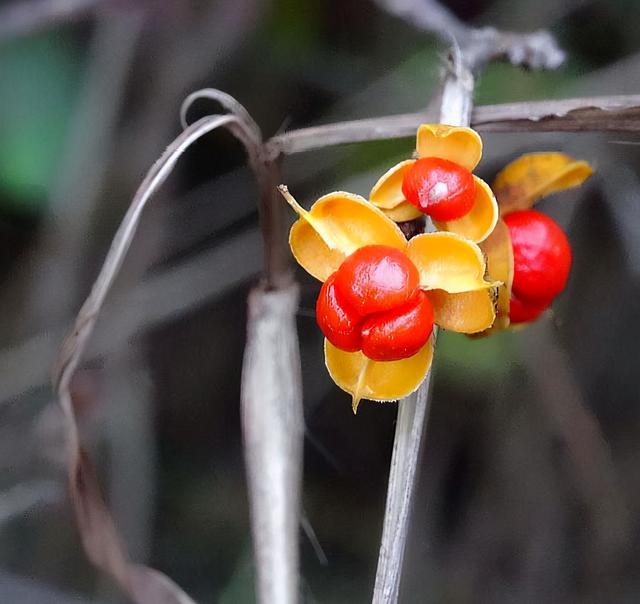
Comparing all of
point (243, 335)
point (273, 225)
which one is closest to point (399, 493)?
point (273, 225)

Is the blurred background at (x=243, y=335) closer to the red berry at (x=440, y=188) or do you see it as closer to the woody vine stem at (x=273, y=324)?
the woody vine stem at (x=273, y=324)

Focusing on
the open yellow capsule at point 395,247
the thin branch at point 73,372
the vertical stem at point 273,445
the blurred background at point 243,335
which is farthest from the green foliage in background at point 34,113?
the open yellow capsule at point 395,247

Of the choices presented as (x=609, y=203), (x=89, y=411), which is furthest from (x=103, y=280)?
(x=609, y=203)

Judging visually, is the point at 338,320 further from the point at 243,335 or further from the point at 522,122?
the point at 243,335

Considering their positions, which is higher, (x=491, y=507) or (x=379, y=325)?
(x=491, y=507)

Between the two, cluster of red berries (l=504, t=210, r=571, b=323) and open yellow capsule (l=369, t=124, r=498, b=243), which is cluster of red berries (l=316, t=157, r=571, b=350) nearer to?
open yellow capsule (l=369, t=124, r=498, b=243)

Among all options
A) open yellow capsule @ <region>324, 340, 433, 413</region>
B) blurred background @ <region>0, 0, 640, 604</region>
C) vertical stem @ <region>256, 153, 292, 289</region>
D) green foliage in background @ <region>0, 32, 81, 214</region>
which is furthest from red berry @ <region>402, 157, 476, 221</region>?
green foliage in background @ <region>0, 32, 81, 214</region>

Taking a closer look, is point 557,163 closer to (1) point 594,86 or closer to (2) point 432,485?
(1) point 594,86
